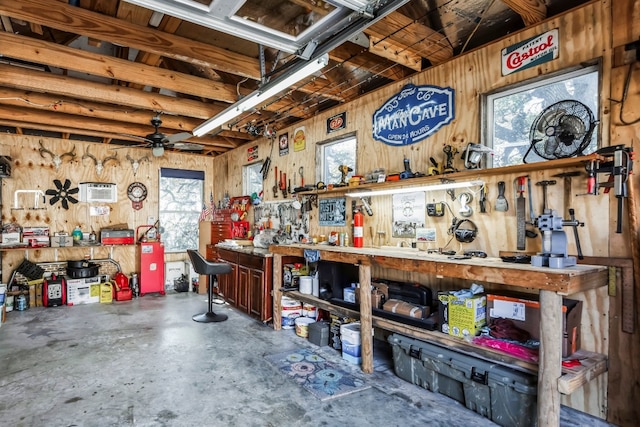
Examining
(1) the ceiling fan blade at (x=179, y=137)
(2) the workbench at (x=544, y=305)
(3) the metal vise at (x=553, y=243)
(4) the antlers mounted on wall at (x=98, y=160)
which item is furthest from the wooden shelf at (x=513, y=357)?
(4) the antlers mounted on wall at (x=98, y=160)

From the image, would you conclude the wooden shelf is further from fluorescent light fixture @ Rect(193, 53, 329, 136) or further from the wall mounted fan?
fluorescent light fixture @ Rect(193, 53, 329, 136)

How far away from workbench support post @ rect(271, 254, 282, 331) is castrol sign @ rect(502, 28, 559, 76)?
118 inches

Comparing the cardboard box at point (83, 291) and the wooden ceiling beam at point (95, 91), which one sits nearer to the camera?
the wooden ceiling beam at point (95, 91)

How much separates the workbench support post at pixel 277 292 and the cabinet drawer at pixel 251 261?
307 mm

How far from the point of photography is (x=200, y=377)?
3047 millimetres

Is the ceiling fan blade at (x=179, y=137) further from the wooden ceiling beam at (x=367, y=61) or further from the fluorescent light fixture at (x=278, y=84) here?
the wooden ceiling beam at (x=367, y=61)

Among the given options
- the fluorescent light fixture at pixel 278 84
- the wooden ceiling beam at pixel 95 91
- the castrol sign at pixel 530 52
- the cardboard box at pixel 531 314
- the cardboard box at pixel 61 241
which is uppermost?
the wooden ceiling beam at pixel 95 91

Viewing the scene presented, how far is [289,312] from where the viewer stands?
432 centimetres

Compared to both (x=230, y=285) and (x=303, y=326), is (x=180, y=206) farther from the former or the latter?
(x=303, y=326)

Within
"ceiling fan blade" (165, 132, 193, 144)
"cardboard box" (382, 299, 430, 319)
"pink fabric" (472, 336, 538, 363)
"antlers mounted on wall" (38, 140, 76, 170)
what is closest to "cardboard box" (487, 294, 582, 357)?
"pink fabric" (472, 336, 538, 363)

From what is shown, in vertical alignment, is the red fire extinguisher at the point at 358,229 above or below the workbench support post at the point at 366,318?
above

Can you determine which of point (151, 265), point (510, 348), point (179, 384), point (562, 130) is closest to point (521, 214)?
point (562, 130)

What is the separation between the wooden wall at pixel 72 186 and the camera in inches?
233

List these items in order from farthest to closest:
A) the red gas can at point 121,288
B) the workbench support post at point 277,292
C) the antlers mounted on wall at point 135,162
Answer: the antlers mounted on wall at point 135,162 → the red gas can at point 121,288 → the workbench support post at point 277,292
